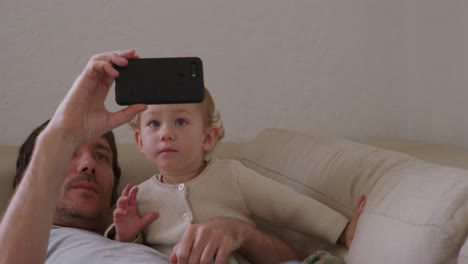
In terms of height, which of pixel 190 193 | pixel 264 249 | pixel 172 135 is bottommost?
pixel 264 249

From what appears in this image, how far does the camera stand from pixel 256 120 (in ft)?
6.98

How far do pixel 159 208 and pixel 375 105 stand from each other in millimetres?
1078

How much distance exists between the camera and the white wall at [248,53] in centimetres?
195

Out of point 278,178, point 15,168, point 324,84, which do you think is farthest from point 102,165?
point 324,84

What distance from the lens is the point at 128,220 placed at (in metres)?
1.39

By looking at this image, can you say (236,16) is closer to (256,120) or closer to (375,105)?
(256,120)

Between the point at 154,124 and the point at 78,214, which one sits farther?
the point at 78,214

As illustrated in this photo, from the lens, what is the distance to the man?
1029 mm

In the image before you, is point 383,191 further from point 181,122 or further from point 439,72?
point 439,72

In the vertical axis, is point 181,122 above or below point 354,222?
above

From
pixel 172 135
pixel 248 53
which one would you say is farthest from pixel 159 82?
pixel 248 53

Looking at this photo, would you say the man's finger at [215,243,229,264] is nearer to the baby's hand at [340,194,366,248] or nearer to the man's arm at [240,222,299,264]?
the man's arm at [240,222,299,264]

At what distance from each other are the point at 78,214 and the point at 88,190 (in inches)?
2.6

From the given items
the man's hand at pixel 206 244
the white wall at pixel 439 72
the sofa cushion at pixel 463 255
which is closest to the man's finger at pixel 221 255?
the man's hand at pixel 206 244
